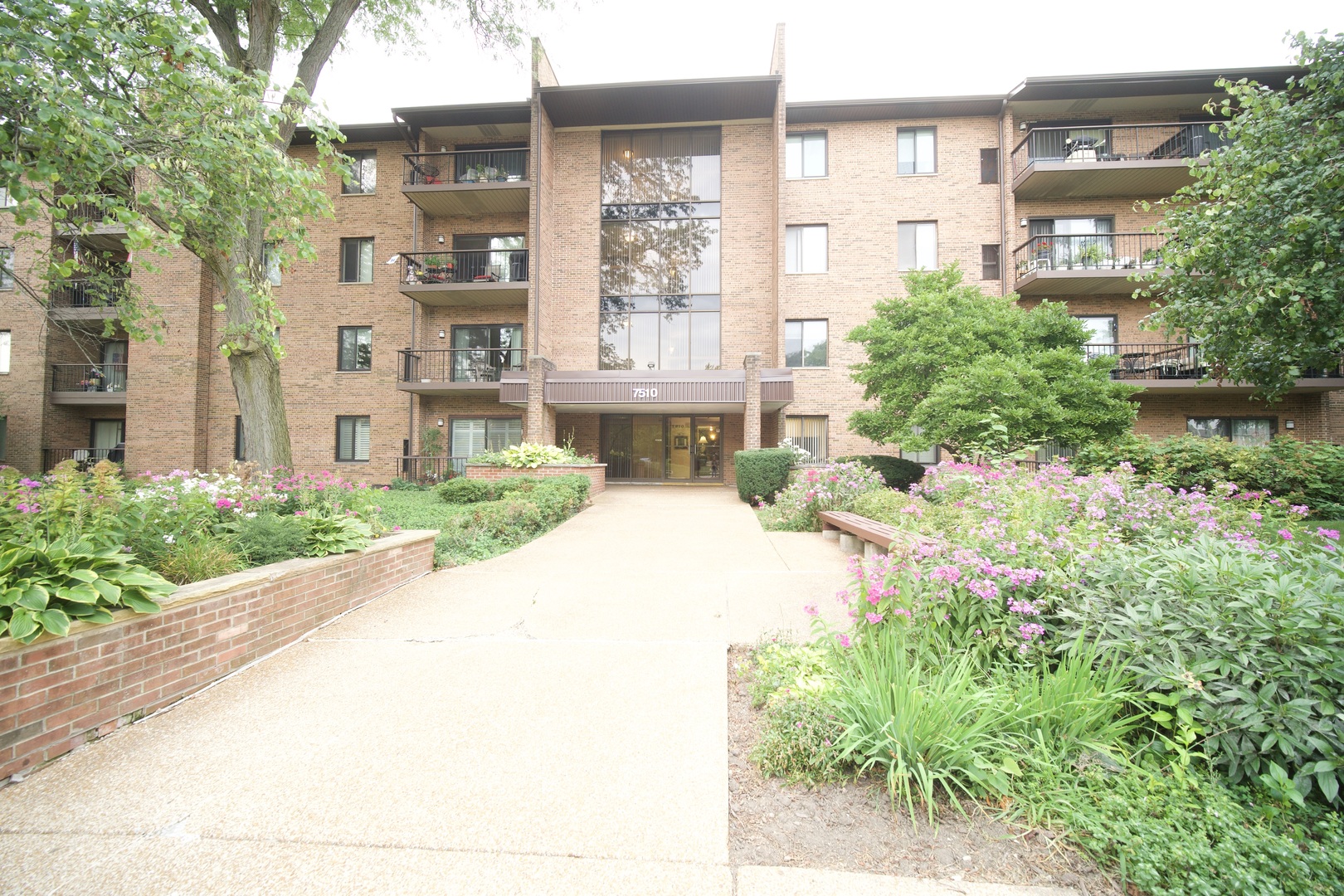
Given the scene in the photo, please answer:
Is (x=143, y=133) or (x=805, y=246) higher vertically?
(x=805, y=246)

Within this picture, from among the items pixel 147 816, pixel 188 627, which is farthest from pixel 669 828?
pixel 188 627

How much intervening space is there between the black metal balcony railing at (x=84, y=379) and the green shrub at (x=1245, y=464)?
26654 millimetres

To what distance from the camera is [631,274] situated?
17.4 meters

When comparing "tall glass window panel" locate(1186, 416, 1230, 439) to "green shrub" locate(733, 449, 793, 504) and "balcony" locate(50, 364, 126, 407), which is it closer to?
"green shrub" locate(733, 449, 793, 504)

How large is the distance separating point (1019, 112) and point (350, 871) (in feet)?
70.5

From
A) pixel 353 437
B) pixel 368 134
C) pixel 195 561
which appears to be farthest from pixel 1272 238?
pixel 368 134

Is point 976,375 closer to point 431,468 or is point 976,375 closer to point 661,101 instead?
point 661,101

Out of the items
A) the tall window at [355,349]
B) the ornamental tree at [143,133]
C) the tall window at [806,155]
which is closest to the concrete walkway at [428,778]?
the ornamental tree at [143,133]

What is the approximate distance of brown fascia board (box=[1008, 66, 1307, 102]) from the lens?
48.0 ft

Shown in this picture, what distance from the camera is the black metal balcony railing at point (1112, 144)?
15.1 meters

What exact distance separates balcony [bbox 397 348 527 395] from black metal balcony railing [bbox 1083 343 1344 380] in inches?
652

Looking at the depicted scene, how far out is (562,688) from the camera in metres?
3.07

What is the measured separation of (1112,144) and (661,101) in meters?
13.3

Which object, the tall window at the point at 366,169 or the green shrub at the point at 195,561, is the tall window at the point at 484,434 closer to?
the tall window at the point at 366,169
